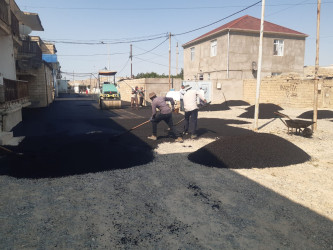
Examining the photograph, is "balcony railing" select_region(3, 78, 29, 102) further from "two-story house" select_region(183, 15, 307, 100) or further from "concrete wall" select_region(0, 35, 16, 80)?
"two-story house" select_region(183, 15, 307, 100)

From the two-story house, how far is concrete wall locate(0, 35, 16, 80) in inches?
701

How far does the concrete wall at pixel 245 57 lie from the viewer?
981 inches

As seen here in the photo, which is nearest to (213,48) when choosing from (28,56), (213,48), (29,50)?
(213,48)

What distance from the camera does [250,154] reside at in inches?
240

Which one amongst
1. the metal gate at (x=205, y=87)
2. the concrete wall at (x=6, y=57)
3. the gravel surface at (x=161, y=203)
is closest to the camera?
the gravel surface at (x=161, y=203)

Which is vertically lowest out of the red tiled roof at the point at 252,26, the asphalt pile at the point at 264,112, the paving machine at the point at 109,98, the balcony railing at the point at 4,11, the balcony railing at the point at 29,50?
the asphalt pile at the point at 264,112

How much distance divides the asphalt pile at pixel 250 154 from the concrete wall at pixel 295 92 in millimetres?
12710

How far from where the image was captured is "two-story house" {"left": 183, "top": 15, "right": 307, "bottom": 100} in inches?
979

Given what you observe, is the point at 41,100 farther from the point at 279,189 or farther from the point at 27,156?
the point at 279,189

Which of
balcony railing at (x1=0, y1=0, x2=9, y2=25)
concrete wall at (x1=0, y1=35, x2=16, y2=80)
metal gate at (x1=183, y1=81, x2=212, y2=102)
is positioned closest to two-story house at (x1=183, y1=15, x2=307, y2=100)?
metal gate at (x1=183, y1=81, x2=212, y2=102)

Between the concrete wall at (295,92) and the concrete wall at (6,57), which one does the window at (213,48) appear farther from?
the concrete wall at (6,57)

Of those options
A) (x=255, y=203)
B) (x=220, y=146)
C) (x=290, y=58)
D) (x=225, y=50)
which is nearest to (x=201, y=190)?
(x=255, y=203)

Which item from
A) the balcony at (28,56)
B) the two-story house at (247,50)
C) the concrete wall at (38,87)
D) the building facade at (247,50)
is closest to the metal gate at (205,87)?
the two-story house at (247,50)

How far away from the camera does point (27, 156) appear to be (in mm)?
6223
